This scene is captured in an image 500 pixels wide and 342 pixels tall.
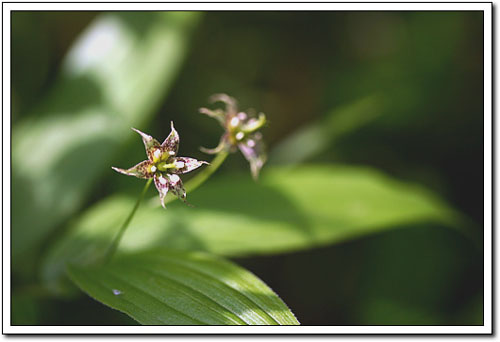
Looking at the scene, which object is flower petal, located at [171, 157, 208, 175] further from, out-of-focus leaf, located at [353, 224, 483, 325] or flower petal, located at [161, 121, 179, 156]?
out-of-focus leaf, located at [353, 224, 483, 325]

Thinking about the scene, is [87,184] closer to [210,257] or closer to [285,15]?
[210,257]

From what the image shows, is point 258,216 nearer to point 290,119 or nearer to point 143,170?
point 143,170

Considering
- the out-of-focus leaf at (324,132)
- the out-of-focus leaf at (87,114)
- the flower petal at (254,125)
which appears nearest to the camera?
the flower petal at (254,125)

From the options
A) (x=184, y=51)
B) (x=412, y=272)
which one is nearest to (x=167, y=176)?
(x=184, y=51)

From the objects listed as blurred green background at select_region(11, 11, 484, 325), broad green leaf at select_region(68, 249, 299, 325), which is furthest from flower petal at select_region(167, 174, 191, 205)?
blurred green background at select_region(11, 11, 484, 325)

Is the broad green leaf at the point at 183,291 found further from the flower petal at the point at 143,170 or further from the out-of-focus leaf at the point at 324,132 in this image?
the out-of-focus leaf at the point at 324,132

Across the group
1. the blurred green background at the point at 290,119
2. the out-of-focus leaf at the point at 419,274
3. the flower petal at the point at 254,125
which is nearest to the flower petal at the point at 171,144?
the flower petal at the point at 254,125
